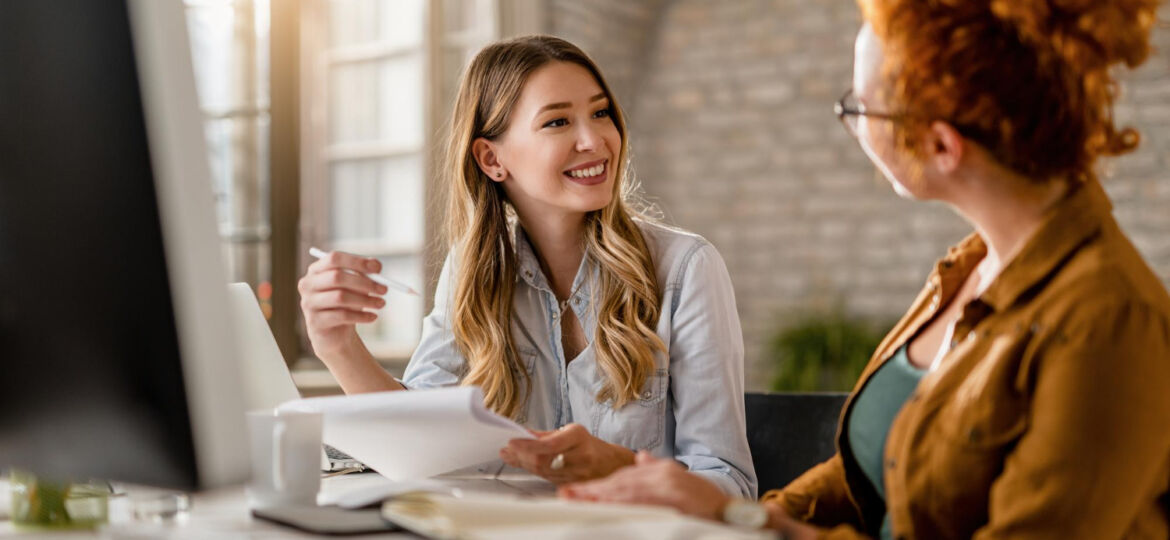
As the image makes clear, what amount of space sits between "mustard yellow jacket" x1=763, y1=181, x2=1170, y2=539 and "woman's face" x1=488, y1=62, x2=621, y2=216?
87 centimetres

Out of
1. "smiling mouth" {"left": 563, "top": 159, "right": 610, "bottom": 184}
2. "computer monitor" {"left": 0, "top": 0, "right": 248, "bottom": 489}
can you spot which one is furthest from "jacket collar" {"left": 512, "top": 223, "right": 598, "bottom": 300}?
"computer monitor" {"left": 0, "top": 0, "right": 248, "bottom": 489}

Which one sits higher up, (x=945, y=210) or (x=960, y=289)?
(x=960, y=289)

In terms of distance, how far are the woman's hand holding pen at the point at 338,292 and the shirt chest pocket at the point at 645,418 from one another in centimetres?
41

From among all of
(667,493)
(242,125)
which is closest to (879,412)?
(667,493)

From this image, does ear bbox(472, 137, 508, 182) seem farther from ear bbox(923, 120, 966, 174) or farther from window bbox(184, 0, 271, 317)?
window bbox(184, 0, 271, 317)

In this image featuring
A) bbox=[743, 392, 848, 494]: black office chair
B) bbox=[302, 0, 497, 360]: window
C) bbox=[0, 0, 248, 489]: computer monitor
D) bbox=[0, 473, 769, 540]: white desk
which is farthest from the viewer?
bbox=[302, 0, 497, 360]: window

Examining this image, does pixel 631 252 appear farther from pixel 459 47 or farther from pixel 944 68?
pixel 459 47

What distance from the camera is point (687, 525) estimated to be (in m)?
0.77

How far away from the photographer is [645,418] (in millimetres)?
1646

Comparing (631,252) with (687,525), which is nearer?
(687,525)

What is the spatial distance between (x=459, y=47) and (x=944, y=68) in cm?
323

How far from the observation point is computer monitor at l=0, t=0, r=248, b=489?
0.61 metres

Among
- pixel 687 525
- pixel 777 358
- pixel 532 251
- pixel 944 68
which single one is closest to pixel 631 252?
pixel 532 251

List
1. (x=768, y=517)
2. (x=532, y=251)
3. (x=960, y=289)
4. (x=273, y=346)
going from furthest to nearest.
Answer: (x=532, y=251)
(x=273, y=346)
(x=960, y=289)
(x=768, y=517)
